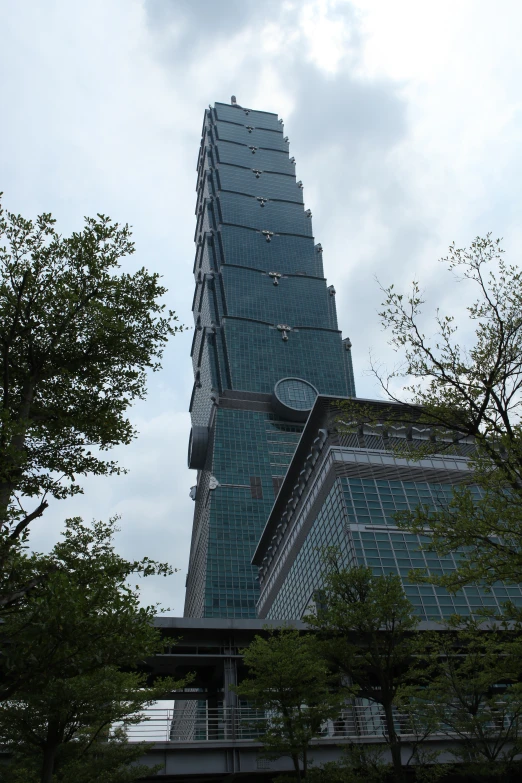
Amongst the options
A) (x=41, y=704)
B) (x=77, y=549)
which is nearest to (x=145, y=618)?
(x=77, y=549)

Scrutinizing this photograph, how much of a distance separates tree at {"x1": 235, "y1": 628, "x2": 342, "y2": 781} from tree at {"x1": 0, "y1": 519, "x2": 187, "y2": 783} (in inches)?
179

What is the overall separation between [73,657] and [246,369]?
145965 mm

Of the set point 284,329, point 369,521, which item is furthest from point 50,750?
point 284,329

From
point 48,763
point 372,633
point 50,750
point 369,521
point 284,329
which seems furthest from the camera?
point 284,329

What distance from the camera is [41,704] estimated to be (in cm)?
1914

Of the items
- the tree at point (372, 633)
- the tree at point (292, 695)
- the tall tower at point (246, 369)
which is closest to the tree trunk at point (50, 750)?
the tree at point (292, 695)

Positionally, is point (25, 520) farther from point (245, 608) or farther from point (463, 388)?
point (245, 608)

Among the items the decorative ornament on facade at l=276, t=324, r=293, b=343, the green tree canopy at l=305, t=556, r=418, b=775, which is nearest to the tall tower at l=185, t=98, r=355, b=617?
the decorative ornament on facade at l=276, t=324, r=293, b=343

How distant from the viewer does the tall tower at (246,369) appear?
13362cm

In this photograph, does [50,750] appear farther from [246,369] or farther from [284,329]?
[284,329]

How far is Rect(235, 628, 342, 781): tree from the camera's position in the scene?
23152mm

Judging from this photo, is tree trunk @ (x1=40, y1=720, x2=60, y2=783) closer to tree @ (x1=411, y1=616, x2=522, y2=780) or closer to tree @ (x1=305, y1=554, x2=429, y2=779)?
tree @ (x1=305, y1=554, x2=429, y2=779)

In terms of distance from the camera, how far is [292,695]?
78.9 ft

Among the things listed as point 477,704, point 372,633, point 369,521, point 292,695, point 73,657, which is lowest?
point 73,657
